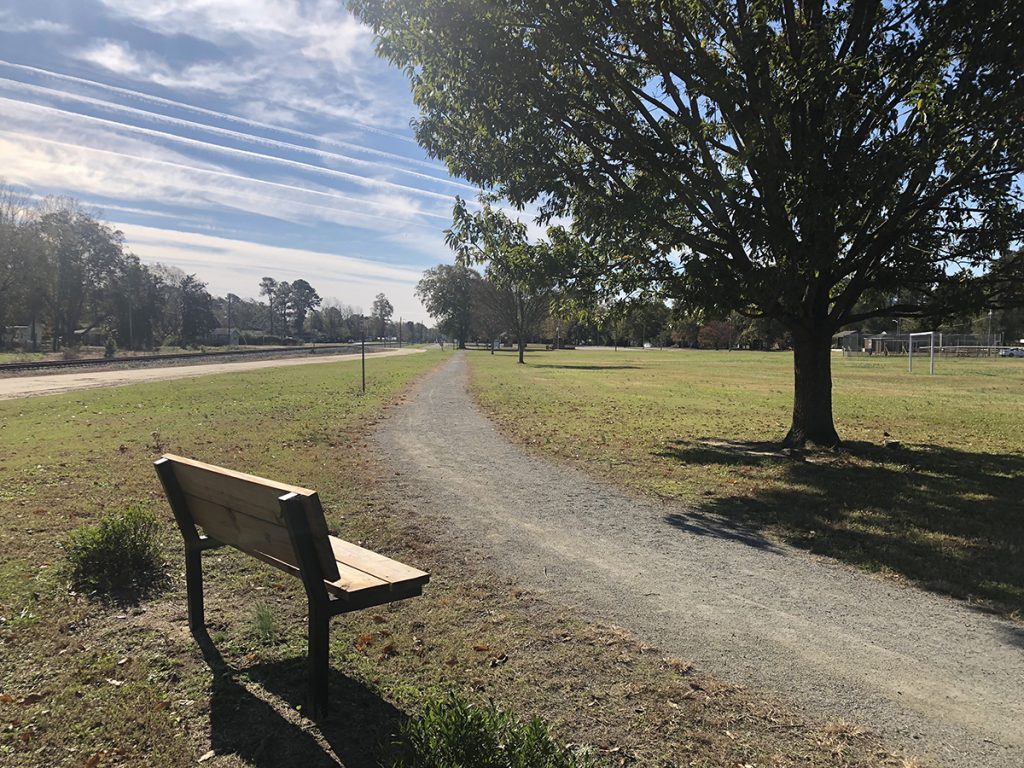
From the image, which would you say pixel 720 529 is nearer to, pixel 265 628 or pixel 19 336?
pixel 265 628

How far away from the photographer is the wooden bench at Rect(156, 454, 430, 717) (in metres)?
2.72

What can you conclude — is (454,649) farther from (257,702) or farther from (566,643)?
(257,702)

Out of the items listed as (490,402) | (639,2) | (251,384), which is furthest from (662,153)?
(251,384)

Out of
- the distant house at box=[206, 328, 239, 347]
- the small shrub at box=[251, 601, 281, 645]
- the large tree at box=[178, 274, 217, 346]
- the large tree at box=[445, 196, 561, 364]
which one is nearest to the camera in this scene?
the small shrub at box=[251, 601, 281, 645]

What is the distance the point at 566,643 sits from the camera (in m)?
3.56

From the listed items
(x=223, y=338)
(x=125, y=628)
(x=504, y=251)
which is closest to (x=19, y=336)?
(x=223, y=338)

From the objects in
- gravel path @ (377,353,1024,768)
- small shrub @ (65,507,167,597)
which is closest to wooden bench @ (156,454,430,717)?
small shrub @ (65,507,167,597)

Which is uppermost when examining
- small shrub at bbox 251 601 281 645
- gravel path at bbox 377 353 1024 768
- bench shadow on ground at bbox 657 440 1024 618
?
small shrub at bbox 251 601 281 645

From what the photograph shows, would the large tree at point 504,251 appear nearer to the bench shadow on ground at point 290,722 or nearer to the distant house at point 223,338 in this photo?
the bench shadow on ground at point 290,722

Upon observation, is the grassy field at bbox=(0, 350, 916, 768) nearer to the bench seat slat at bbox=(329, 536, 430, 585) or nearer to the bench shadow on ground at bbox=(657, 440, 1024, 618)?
the bench seat slat at bbox=(329, 536, 430, 585)

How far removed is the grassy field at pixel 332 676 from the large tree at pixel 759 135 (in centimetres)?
537

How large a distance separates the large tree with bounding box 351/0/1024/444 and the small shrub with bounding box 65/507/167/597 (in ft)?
20.9

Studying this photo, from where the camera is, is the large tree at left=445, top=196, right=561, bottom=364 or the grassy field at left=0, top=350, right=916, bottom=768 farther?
the large tree at left=445, top=196, right=561, bottom=364

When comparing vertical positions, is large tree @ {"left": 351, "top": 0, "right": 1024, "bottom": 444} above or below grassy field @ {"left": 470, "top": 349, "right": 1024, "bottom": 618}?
above
